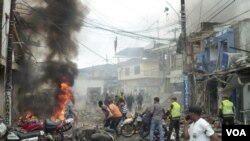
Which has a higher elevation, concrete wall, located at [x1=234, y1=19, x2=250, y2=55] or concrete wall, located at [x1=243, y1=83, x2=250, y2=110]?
concrete wall, located at [x1=234, y1=19, x2=250, y2=55]

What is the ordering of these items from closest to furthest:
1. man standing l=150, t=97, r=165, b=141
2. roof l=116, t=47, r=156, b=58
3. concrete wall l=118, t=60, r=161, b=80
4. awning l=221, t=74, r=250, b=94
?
man standing l=150, t=97, r=165, b=141, awning l=221, t=74, r=250, b=94, concrete wall l=118, t=60, r=161, b=80, roof l=116, t=47, r=156, b=58

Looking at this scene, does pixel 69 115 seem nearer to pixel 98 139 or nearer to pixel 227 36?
pixel 98 139

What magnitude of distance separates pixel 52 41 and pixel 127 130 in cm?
1072

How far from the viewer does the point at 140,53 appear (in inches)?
2682

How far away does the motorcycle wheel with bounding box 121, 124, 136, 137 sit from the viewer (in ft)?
57.4

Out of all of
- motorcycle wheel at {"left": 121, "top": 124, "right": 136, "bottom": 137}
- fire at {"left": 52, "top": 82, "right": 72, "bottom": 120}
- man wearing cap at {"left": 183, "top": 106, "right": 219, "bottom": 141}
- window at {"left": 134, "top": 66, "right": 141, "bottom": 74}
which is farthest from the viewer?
window at {"left": 134, "top": 66, "right": 141, "bottom": 74}

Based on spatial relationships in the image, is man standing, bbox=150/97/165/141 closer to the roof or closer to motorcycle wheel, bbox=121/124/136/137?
motorcycle wheel, bbox=121/124/136/137

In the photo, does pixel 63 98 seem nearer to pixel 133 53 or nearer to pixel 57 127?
pixel 57 127

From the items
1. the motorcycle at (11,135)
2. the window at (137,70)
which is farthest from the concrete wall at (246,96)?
the window at (137,70)

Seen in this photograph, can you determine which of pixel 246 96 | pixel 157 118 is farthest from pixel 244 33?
pixel 157 118

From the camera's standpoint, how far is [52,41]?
26109mm

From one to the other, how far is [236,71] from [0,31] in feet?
38.4

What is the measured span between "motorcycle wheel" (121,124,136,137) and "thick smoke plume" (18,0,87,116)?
28.9ft

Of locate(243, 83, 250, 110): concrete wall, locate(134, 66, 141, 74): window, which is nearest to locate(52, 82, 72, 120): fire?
locate(243, 83, 250, 110): concrete wall
